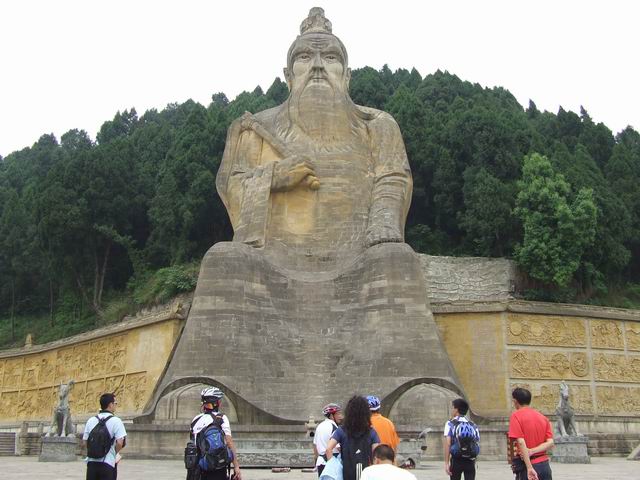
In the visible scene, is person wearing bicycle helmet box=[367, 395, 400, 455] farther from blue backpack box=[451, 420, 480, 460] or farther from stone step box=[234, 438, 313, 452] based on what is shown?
stone step box=[234, 438, 313, 452]

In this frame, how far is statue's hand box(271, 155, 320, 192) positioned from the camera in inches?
523

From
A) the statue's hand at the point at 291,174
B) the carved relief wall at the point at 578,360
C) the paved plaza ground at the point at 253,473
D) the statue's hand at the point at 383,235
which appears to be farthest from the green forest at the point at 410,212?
the paved plaza ground at the point at 253,473

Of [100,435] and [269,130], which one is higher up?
[269,130]

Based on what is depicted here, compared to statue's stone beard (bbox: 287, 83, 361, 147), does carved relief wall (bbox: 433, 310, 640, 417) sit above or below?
below

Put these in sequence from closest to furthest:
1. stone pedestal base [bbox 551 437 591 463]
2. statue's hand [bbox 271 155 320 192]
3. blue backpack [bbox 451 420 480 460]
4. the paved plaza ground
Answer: blue backpack [bbox 451 420 480 460], the paved plaza ground, stone pedestal base [bbox 551 437 591 463], statue's hand [bbox 271 155 320 192]

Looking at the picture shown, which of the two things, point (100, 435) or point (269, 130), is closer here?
point (100, 435)

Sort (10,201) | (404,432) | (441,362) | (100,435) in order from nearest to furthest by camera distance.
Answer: (100,435) < (404,432) < (441,362) < (10,201)

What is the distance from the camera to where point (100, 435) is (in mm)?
4766

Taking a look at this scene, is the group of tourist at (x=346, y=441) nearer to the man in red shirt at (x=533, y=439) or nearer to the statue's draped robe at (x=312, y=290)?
the man in red shirt at (x=533, y=439)

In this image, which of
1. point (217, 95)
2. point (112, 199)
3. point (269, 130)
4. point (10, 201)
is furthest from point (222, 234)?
point (217, 95)

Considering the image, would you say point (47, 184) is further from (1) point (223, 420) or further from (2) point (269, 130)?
(1) point (223, 420)

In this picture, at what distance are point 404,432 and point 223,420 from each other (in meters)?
6.00

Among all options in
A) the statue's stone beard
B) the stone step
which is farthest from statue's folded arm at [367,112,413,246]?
the stone step

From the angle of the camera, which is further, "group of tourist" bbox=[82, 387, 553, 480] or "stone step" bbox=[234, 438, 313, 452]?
"stone step" bbox=[234, 438, 313, 452]
